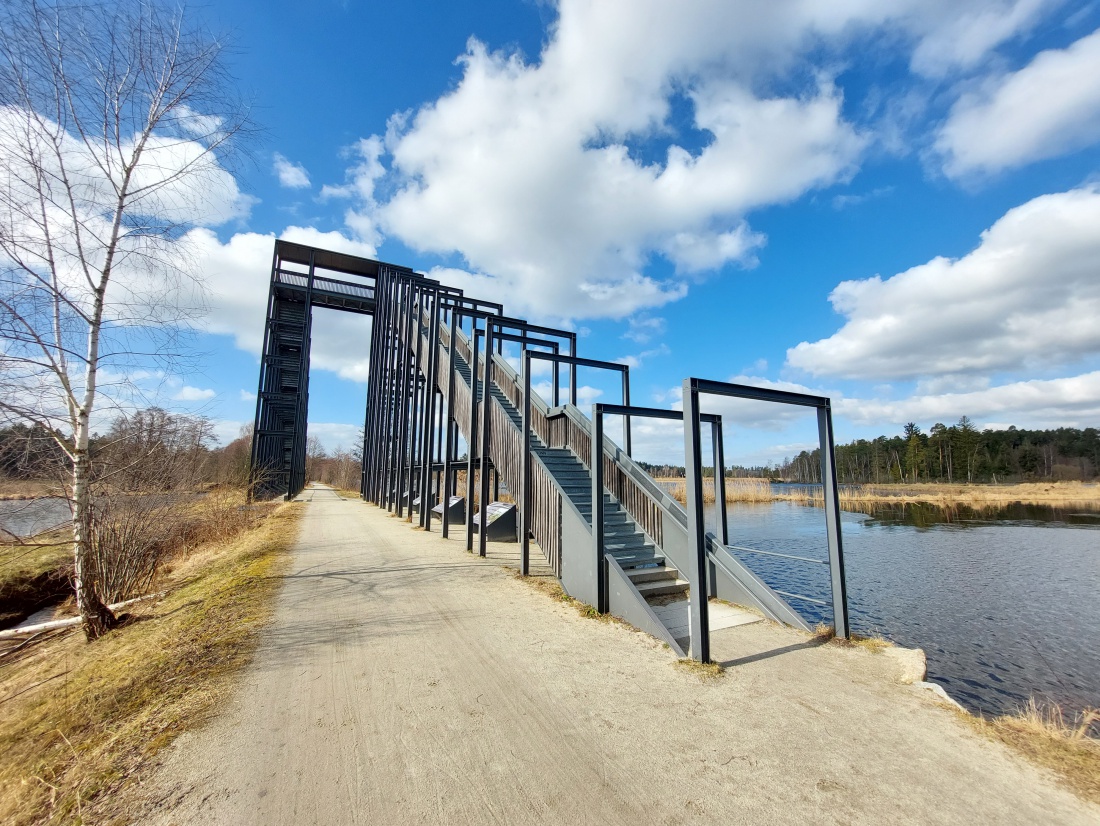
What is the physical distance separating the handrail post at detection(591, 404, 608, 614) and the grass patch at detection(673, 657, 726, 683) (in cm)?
171

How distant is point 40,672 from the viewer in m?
5.26

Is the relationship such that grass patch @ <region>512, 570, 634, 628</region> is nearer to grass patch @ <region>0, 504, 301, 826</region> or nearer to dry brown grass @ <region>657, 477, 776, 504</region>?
grass patch @ <region>0, 504, 301, 826</region>

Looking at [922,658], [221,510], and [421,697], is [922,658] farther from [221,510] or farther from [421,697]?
[221,510]

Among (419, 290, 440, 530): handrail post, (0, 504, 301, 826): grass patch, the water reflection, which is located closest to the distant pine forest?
the water reflection

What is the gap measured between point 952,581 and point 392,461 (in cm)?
2124

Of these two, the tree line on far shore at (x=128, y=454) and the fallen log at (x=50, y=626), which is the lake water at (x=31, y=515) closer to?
the tree line on far shore at (x=128, y=454)

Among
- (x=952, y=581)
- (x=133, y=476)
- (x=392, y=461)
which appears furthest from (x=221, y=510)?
(x=952, y=581)

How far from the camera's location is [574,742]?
10.6ft

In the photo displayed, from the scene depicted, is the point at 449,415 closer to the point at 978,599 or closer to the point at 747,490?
the point at 978,599

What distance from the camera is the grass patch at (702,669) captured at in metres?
4.32

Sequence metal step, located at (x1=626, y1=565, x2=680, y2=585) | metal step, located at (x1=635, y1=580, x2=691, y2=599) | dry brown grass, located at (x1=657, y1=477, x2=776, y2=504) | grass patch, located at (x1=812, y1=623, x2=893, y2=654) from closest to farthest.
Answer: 1. grass patch, located at (x1=812, y1=623, x2=893, y2=654)
2. metal step, located at (x1=635, y1=580, x2=691, y2=599)
3. metal step, located at (x1=626, y1=565, x2=680, y2=585)
4. dry brown grass, located at (x1=657, y1=477, x2=776, y2=504)

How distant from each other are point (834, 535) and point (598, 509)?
270cm

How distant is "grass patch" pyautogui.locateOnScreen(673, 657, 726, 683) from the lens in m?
4.32

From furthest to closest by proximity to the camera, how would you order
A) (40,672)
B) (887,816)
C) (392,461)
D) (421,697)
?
1. (392,461)
2. (40,672)
3. (421,697)
4. (887,816)
